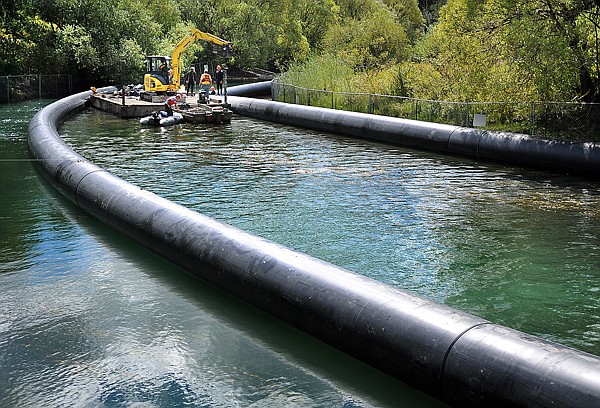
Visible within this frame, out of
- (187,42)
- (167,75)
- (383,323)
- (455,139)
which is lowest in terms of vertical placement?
(383,323)

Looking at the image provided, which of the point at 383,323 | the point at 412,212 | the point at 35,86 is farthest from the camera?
the point at 35,86

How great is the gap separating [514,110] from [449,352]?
735 inches

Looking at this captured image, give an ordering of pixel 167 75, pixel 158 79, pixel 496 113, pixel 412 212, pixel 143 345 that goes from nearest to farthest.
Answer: pixel 143 345 → pixel 412 212 → pixel 496 113 → pixel 158 79 → pixel 167 75

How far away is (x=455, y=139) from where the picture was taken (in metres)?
23.1

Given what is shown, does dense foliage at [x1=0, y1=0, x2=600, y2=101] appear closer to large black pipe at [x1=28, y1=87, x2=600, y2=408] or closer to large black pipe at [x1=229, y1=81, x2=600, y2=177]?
large black pipe at [x1=229, y1=81, x2=600, y2=177]

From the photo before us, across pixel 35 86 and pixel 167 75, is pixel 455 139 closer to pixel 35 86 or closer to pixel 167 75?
pixel 167 75

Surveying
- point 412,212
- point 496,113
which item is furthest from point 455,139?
point 412,212

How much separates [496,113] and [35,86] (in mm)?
30240

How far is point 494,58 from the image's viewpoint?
84.6 ft

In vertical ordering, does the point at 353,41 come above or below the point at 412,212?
above

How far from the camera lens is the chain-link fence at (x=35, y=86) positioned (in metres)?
41.6

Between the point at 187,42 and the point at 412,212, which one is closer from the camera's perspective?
the point at 412,212

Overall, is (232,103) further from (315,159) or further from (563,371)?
(563,371)

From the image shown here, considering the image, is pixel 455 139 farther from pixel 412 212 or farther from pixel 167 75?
pixel 167 75
